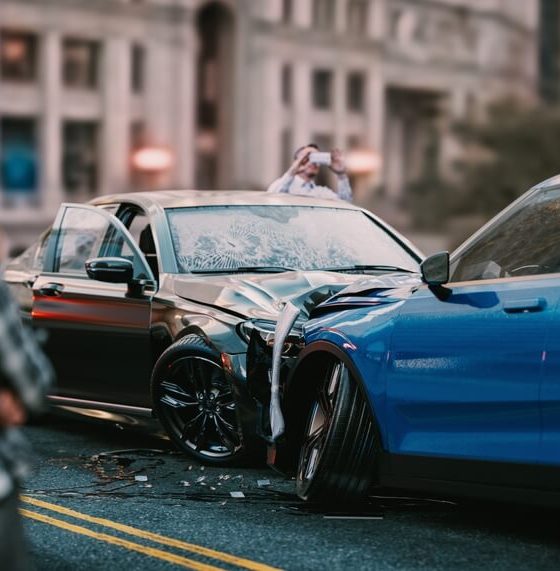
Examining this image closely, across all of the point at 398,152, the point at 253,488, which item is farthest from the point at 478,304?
the point at 398,152

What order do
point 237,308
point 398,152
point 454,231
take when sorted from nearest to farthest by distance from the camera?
point 237,308, point 454,231, point 398,152

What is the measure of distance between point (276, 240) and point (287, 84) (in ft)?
218

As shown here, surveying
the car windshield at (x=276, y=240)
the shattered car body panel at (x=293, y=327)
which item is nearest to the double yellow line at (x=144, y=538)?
the shattered car body panel at (x=293, y=327)

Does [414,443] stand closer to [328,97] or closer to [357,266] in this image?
[357,266]

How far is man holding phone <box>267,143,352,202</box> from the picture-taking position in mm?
12680

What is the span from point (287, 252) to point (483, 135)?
41750 mm

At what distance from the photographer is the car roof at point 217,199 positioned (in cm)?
1010

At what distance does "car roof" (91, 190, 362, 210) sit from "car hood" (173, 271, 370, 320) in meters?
0.86

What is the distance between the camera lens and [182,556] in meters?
6.31

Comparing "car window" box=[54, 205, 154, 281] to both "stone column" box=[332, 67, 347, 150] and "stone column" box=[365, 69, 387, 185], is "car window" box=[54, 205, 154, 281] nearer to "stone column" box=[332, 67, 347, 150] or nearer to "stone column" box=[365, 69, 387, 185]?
"stone column" box=[332, 67, 347, 150]

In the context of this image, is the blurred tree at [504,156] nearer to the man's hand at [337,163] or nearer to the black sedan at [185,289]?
the man's hand at [337,163]

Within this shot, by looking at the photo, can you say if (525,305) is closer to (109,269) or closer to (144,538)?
(144,538)

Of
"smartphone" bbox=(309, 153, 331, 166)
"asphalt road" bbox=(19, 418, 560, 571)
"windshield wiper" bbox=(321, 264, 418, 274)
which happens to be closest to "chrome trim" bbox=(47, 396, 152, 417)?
"asphalt road" bbox=(19, 418, 560, 571)

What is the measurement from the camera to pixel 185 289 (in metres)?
9.22
